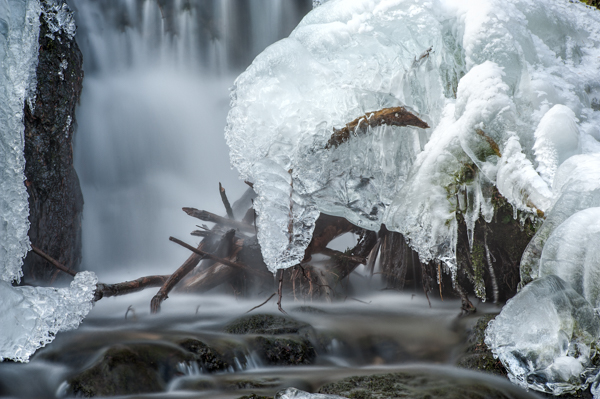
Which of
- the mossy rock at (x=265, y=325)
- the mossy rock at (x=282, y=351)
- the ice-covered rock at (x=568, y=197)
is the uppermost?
the ice-covered rock at (x=568, y=197)

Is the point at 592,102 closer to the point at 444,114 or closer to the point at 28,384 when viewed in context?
the point at 444,114

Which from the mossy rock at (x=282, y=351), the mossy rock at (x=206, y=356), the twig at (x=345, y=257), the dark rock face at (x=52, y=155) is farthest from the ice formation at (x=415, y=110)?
the dark rock face at (x=52, y=155)

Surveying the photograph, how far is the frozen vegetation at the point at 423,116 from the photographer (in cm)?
250

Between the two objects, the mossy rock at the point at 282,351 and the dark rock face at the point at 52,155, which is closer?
the mossy rock at the point at 282,351

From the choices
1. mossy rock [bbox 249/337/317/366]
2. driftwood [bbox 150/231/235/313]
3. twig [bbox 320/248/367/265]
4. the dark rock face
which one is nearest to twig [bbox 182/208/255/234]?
driftwood [bbox 150/231/235/313]

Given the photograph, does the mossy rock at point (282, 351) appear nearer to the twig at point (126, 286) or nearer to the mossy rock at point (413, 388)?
the mossy rock at point (413, 388)

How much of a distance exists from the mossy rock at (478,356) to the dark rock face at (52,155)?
3.71 meters

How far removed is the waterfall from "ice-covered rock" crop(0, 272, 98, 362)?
2013mm

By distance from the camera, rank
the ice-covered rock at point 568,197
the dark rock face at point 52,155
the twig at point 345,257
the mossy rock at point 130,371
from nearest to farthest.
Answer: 1. the ice-covered rock at point 568,197
2. the mossy rock at point 130,371
3. the twig at point 345,257
4. the dark rock face at point 52,155

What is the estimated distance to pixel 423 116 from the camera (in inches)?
114

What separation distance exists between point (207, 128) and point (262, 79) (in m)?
2.97

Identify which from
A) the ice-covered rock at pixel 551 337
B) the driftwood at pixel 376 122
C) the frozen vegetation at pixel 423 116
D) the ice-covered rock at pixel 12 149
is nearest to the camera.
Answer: the ice-covered rock at pixel 551 337

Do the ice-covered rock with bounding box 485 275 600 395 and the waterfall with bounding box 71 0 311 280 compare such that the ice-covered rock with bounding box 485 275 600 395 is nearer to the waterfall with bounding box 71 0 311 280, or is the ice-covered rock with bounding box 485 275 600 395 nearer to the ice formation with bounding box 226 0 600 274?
the ice formation with bounding box 226 0 600 274

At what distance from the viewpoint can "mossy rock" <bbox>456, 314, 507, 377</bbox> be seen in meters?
2.40
